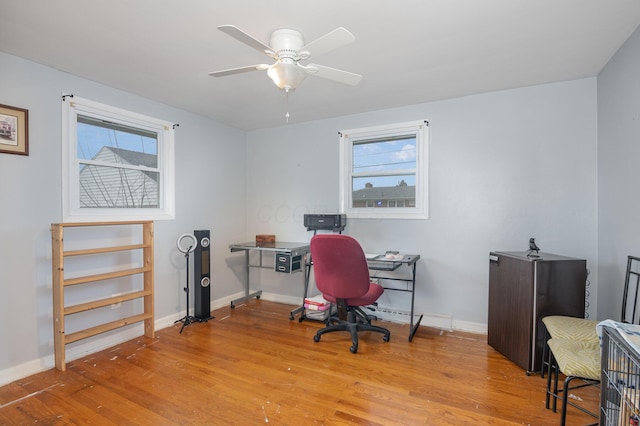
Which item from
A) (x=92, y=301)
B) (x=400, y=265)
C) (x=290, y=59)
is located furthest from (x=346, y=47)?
(x=92, y=301)

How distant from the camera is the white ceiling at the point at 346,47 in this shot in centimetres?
178

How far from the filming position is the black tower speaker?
347 cm

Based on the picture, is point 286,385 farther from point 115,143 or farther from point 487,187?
point 115,143

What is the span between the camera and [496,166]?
310 cm

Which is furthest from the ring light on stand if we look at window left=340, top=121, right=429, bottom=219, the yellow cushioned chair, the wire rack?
the wire rack

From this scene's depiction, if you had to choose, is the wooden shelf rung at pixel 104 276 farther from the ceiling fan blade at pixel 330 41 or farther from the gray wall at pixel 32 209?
the ceiling fan blade at pixel 330 41

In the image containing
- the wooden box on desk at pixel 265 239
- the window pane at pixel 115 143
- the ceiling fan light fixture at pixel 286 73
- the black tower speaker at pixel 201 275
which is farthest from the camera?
the wooden box on desk at pixel 265 239

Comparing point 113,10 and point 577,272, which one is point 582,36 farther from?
point 113,10

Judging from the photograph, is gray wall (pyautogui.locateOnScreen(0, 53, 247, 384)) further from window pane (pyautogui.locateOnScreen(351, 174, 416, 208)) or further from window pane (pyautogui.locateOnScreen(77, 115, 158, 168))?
window pane (pyautogui.locateOnScreen(351, 174, 416, 208))

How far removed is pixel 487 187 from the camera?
10.3 ft

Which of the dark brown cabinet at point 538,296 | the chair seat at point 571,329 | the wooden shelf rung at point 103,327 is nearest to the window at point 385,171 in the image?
the dark brown cabinet at point 538,296

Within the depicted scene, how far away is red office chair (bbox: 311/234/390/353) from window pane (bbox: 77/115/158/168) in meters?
2.04

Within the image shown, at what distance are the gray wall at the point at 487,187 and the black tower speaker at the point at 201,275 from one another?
153 cm

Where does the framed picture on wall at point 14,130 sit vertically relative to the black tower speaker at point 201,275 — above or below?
above
